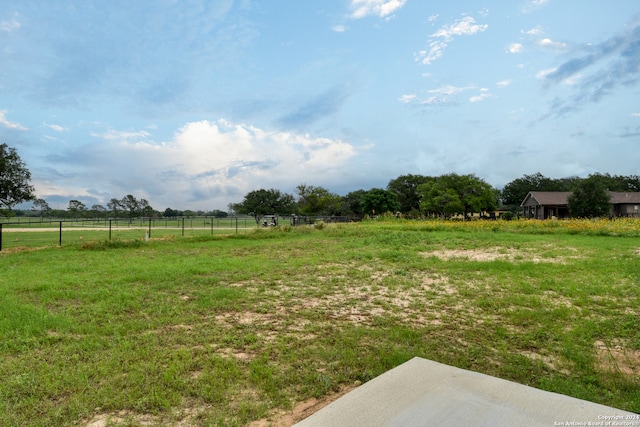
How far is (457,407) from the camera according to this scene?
7.92 feet

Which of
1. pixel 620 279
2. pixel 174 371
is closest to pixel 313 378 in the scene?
pixel 174 371

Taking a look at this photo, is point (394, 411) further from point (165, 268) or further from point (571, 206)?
point (571, 206)

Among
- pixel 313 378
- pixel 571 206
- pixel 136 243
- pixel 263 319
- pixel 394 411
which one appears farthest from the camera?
pixel 571 206

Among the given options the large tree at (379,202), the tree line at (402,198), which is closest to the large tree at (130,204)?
the tree line at (402,198)

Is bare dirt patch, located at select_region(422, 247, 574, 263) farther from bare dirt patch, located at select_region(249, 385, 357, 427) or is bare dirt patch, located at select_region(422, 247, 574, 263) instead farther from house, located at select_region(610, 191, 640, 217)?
house, located at select_region(610, 191, 640, 217)

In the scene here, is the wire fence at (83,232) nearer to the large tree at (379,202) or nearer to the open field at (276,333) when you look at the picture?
the open field at (276,333)

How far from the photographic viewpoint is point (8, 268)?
9.41 metres

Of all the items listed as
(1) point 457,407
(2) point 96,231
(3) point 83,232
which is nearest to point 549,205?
(2) point 96,231

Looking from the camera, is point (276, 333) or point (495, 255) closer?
point (276, 333)

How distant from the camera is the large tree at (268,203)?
68.9m

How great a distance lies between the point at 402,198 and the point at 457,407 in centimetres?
6757

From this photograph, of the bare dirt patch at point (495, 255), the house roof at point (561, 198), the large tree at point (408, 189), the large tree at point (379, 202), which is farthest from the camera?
the large tree at point (408, 189)

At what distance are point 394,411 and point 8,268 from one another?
11.1 m

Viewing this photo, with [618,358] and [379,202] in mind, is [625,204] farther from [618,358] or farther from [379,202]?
[618,358]
